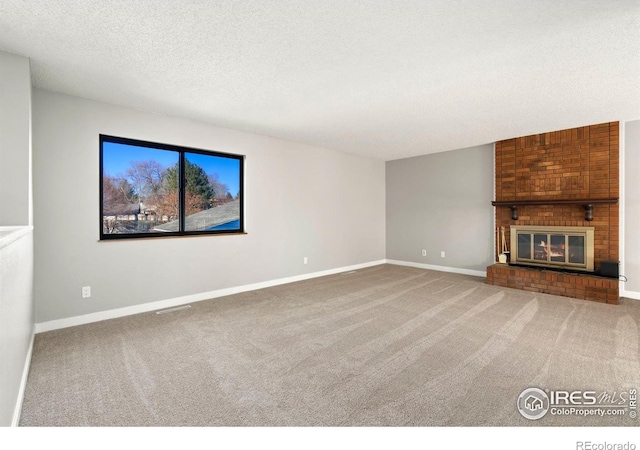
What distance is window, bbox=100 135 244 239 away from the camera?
3.52m

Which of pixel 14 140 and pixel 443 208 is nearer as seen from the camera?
pixel 14 140

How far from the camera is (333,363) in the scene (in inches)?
92.4

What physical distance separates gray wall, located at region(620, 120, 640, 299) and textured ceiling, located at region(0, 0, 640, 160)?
0.99 feet

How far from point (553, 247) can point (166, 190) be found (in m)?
5.88

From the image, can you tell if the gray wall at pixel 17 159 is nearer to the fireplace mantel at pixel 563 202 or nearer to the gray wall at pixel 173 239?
the gray wall at pixel 173 239

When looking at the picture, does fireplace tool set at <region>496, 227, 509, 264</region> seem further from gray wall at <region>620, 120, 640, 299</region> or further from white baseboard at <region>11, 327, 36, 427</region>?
white baseboard at <region>11, 327, 36, 427</region>

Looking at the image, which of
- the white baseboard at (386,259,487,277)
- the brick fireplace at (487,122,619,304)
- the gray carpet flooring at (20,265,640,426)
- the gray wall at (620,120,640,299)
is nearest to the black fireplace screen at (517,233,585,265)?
the brick fireplace at (487,122,619,304)

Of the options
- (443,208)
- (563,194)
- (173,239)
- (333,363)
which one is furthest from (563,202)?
(173,239)

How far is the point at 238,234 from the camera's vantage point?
4527 millimetres

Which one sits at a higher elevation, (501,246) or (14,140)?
(14,140)

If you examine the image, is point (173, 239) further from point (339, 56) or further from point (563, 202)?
point (563, 202)

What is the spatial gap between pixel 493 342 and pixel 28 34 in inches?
176

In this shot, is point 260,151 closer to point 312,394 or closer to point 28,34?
point 28,34

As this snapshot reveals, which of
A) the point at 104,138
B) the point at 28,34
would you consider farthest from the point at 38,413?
the point at 104,138
